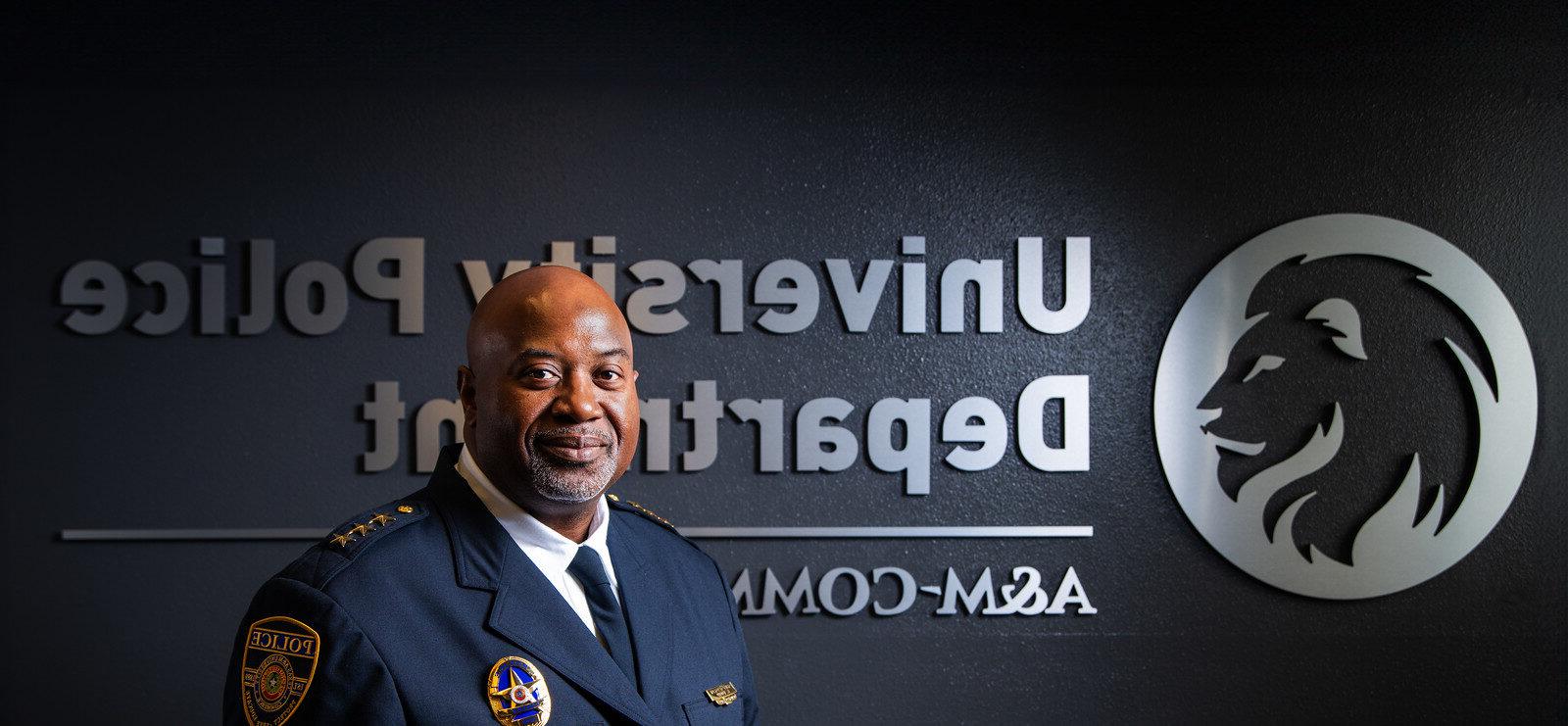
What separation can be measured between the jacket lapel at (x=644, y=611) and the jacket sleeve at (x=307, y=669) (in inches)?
13.0

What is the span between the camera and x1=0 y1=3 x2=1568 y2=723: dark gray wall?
3023mm

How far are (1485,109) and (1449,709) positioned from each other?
1.62m

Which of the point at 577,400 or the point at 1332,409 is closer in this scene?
the point at 577,400

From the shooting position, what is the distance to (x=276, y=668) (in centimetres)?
130

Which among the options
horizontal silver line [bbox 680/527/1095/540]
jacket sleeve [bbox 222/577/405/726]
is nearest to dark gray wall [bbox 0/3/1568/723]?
horizontal silver line [bbox 680/527/1095/540]

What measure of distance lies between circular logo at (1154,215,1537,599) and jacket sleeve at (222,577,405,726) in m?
2.30

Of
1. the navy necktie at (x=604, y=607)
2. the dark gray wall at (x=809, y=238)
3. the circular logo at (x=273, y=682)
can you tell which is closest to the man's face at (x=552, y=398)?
the navy necktie at (x=604, y=607)

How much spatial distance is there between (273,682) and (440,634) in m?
0.19

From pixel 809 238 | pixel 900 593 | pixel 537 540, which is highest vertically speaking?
pixel 809 238

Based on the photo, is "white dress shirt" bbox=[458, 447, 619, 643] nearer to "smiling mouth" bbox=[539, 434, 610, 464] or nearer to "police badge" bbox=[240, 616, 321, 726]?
"smiling mouth" bbox=[539, 434, 610, 464]

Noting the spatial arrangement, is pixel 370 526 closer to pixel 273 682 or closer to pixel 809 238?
pixel 273 682

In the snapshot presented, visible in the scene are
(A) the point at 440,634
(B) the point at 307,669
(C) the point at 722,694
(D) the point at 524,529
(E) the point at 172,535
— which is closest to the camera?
(B) the point at 307,669

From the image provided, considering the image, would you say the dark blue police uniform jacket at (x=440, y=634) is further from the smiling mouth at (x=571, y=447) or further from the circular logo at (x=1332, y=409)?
the circular logo at (x=1332, y=409)

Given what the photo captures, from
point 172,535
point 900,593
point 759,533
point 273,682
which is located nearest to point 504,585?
point 273,682
